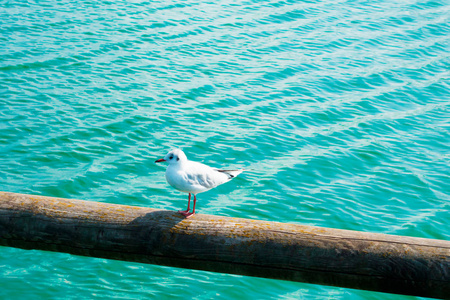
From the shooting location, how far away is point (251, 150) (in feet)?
34.8

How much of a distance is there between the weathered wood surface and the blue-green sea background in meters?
3.45

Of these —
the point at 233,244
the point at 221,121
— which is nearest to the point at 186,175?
the point at 233,244

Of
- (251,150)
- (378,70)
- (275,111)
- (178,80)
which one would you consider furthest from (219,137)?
(378,70)

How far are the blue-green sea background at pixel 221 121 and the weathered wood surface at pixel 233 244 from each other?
11.3 ft

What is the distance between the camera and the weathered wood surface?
3.14 metres

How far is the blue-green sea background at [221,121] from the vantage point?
7.37 m

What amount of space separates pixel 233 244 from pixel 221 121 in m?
8.58

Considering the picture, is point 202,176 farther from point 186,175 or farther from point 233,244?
point 233,244

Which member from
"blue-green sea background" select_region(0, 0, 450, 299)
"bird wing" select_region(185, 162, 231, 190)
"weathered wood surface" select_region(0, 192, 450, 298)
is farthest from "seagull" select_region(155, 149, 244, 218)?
"blue-green sea background" select_region(0, 0, 450, 299)

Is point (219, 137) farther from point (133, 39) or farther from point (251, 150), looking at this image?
point (133, 39)

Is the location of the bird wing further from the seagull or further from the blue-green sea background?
the blue-green sea background

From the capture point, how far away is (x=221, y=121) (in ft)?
38.7

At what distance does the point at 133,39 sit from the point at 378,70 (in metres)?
7.58

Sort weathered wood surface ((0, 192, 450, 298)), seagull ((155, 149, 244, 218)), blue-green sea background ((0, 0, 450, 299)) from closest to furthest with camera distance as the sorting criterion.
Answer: weathered wood surface ((0, 192, 450, 298)), seagull ((155, 149, 244, 218)), blue-green sea background ((0, 0, 450, 299))
